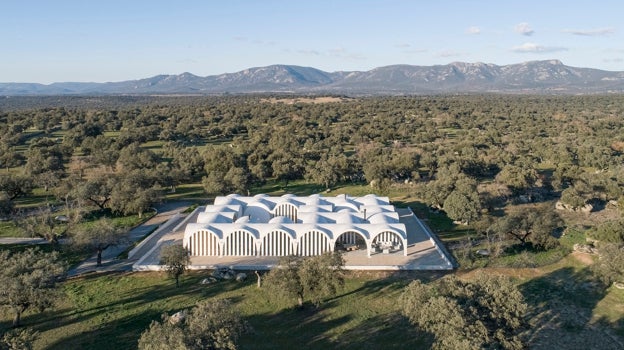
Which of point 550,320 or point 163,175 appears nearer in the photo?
point 550,320

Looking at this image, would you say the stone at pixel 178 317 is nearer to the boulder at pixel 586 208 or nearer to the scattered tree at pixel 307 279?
the scattered tree at pixel 307 279

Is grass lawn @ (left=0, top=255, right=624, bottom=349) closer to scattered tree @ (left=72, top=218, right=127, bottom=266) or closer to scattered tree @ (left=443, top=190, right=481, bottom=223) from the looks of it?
scattered tree @ (left=72, top=218, right=127, bottom=266)

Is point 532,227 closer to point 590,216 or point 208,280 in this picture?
point 590,216

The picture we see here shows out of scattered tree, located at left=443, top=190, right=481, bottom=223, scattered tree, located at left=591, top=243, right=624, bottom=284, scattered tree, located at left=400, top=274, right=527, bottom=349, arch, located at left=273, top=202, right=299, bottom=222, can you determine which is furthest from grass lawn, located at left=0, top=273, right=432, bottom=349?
scattered tree, located at left=443, top=190, right=481, bottom=223

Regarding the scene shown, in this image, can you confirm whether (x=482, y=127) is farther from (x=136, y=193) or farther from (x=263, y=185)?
(x=136, y=193)

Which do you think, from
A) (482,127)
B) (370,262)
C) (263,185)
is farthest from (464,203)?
(482,127)

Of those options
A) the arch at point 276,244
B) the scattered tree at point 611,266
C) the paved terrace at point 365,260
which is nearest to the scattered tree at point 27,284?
the paved terrace at point 365,260

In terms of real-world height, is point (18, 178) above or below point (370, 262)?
above
